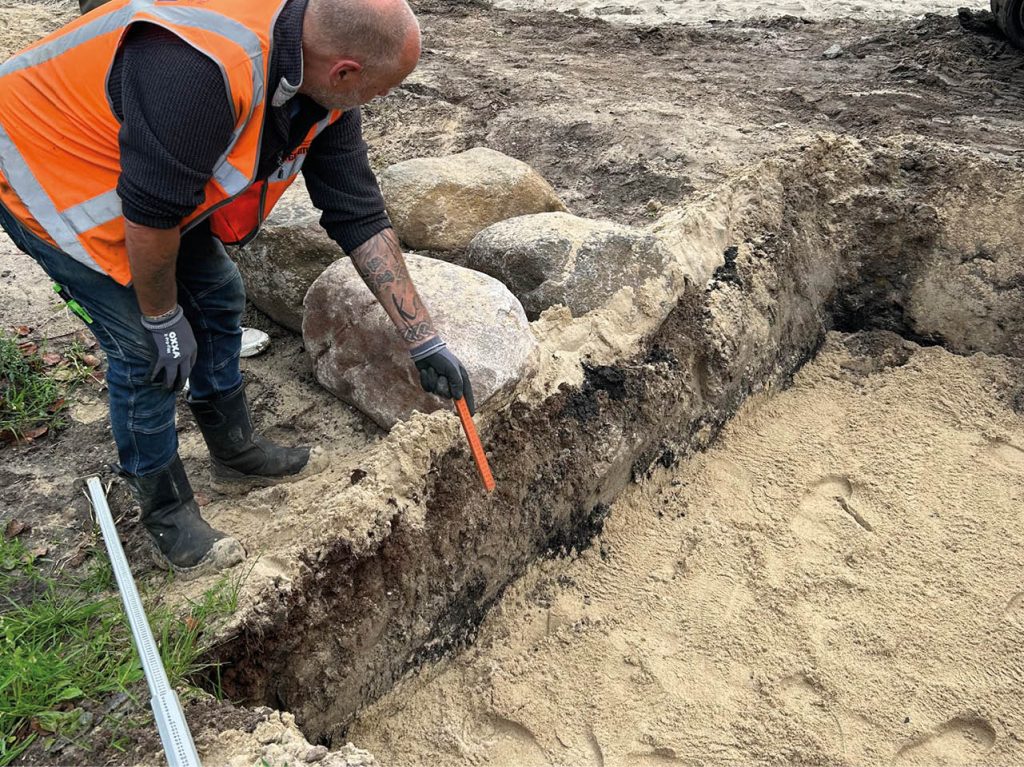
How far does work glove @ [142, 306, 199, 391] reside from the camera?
1859mm

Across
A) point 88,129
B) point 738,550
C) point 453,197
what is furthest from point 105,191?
point 738,550

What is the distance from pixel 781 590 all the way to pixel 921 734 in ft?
1.87

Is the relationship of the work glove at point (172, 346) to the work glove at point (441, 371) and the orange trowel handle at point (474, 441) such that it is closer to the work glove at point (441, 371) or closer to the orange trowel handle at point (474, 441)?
the work glove at point (441, 371)

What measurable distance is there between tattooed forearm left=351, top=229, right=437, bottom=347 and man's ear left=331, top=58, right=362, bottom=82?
56 cm

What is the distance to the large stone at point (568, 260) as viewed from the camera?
2.84 meters

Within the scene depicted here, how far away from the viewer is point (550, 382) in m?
2.61

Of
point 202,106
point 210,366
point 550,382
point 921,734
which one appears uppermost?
point 202,106

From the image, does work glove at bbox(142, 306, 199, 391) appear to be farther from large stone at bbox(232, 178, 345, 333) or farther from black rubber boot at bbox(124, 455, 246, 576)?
large stone at bbox(232, 178, 345, 333)

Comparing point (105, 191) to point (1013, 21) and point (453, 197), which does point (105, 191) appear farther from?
point (1013, 21)

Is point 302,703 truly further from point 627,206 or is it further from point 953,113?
point 953,113

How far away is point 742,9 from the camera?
6910 millimetres

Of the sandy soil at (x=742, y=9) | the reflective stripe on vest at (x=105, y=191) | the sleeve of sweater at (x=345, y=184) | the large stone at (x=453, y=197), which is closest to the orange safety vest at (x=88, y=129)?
the reflective stripe on vest at (x=105, y=191)

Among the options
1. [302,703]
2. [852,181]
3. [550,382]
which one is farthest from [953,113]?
[302,703]

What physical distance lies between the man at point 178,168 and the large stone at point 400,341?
0.85ft
